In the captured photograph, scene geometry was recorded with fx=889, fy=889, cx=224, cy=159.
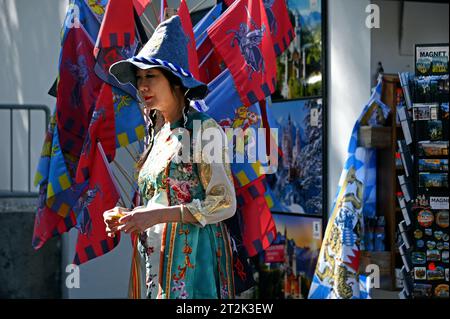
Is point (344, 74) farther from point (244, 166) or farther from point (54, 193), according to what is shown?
point (54, 193)

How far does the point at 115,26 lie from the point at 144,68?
1.18 meters

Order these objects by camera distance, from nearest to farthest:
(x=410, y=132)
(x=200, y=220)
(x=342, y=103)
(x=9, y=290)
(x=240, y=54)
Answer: (x=200, y=220), (x=240, y=54), (x=410, y=132), (x=342, y=103), (x=9, y=290)

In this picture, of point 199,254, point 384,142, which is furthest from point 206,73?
point 199,254

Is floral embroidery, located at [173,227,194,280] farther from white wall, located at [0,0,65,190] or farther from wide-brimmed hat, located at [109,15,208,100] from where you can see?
white wall, located at [0,0,65,190]

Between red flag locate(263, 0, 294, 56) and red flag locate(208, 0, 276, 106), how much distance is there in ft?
0.67

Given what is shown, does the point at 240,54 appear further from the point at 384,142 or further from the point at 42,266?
the point at 42,266

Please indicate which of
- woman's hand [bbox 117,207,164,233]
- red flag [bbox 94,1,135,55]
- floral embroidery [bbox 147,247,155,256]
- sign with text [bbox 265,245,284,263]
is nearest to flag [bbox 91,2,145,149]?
red flag [bbox 94,1,135,55]

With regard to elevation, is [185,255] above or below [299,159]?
below

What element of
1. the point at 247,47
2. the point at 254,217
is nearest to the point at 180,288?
the point at 254,217

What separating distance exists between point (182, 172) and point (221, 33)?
1304 millimetres

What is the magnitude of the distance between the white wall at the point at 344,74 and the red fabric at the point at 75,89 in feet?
5.13

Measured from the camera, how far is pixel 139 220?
2.95m

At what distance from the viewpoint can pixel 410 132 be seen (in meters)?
4.94

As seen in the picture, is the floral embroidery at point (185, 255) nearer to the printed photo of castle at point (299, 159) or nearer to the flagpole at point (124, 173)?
the flagpole at point (124, 173)
